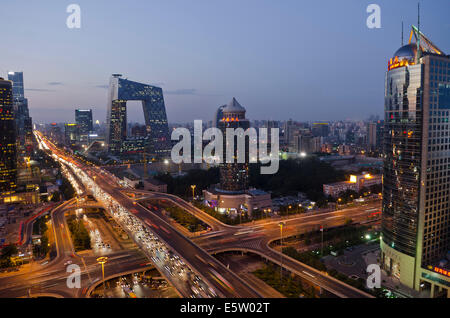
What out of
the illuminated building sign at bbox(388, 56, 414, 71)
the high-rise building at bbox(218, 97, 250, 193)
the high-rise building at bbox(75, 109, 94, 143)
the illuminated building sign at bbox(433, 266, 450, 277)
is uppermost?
the high-rise building at bbox(75, 109, 94, 143)

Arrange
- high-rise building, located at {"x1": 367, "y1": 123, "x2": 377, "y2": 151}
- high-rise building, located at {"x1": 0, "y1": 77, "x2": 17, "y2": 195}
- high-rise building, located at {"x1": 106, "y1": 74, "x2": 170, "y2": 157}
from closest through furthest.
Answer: high-rise building, located at {"x1": 0, "y1": 77, "x2": 17, "y2": 195}, high-rise building, located at {"x1": 106, "y1": 74, "x2": 170, "y2": 157}, high-rise building, located at {"x1": 367, "y1": 123, "x2": 377, "y2": 151}

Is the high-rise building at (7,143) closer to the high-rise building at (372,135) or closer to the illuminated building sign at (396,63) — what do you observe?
the illuminated building sign at (396,63)

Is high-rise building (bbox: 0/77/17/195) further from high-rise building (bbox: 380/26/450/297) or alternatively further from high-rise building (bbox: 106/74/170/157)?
high-rise building (bbox: 380/26/450/297)

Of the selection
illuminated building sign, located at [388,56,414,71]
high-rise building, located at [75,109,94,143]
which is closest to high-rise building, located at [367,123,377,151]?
illuminated building sign, located at [388,56,414,71]

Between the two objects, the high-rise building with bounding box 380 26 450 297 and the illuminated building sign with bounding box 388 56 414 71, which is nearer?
the high-rise building with bounding box 380 26 450 297

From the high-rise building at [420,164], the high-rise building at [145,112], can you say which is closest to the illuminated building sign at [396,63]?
the high-rise building at [420,164]

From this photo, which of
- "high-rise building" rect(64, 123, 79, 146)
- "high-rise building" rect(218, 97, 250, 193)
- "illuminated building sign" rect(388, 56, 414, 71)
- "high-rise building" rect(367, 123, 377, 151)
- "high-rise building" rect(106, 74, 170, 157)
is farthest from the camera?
"high-rise building" rect(64, 123, 79, 146)
